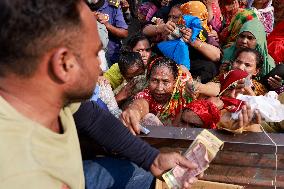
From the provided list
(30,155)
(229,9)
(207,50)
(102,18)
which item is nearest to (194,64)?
(207,50)

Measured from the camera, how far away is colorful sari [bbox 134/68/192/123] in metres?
3.27

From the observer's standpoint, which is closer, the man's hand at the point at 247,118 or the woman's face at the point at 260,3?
the man's hand at the point at 247,118

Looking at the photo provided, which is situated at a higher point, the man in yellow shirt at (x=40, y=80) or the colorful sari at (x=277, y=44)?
the man in yellow shirt at (x=40, y=80)

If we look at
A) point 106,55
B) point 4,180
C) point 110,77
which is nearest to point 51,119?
point 4,180

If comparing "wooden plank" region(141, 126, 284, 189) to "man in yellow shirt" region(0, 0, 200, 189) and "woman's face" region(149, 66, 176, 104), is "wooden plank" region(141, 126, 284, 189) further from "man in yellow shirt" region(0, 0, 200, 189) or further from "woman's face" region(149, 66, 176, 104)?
"woman's face" region(149, 66, 176, 104)

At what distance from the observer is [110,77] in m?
4.17

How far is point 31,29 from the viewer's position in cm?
124

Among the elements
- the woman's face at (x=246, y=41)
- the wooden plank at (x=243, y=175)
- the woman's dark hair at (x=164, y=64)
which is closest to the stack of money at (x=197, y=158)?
the wooden plank at (x=243, y=175)

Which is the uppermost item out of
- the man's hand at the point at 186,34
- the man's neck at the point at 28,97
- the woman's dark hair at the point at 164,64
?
the man's neck at the point at 28,97

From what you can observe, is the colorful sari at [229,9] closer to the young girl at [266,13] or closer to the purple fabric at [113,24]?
the young girl at [266,13]

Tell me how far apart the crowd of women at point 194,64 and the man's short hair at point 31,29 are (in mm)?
1076

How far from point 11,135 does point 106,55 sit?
3.61 meters

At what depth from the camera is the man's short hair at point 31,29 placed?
1230 millimetres

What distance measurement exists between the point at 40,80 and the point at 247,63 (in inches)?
113
